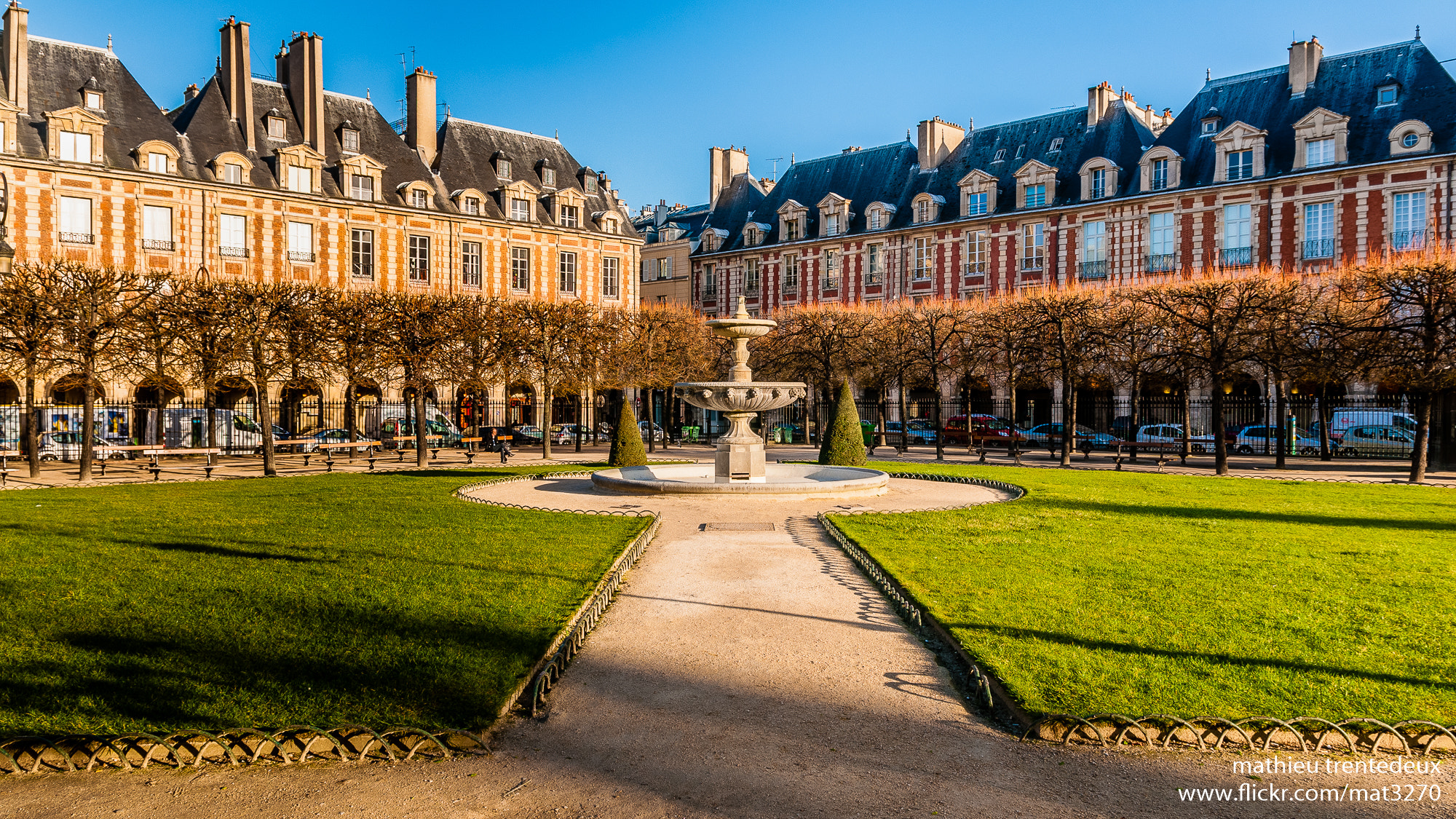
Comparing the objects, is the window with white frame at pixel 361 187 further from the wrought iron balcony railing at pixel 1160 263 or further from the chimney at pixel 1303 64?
the chimney at pixel 1303 64

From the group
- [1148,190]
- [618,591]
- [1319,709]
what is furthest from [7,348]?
[1148,190]

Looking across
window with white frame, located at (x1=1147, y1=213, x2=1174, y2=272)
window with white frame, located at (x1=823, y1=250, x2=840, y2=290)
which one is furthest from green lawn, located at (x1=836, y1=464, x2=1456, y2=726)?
window with white frame, located at (x1=823, y1=250, x2=840, y2=290)

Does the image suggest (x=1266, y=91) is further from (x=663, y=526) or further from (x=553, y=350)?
(x=663, y=526)

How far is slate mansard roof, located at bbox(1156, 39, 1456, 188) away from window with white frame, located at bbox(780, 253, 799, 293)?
16673 millimetres

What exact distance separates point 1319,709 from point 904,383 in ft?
93.2

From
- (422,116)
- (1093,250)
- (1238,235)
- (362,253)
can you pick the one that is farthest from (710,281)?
(1238,235)

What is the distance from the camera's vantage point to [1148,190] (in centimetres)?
3572

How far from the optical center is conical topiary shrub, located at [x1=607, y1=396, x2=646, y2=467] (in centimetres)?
1938

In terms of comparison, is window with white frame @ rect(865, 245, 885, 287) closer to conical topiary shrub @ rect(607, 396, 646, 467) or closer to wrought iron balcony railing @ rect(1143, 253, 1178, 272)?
wrought iron balcony railing @ rect(1143, 253, 1178, 272)

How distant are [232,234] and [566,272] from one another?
13.1 m

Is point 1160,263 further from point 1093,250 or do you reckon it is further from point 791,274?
point 791,274

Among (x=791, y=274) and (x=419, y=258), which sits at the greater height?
(x=791, y=274)

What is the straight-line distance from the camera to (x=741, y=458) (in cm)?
1421

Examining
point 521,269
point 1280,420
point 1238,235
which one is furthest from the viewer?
point 521,269
